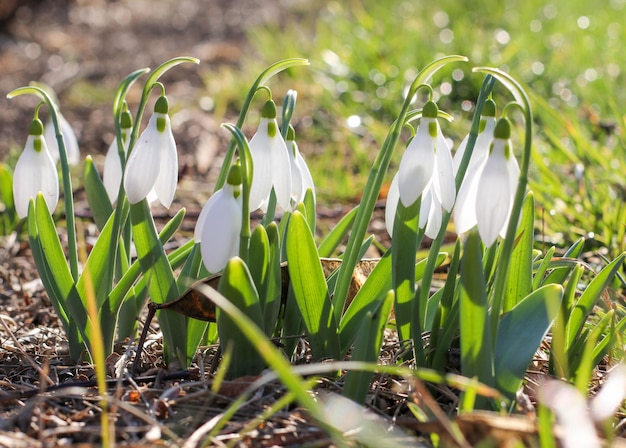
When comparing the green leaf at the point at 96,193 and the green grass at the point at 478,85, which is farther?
the green grass at the point at 478,85

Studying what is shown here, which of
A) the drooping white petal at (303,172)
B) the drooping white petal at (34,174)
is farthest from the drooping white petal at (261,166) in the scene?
the drooping white petal at (34,174)

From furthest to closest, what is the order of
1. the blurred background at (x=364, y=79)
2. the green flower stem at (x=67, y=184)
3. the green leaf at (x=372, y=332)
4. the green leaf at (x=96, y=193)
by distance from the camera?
the blurred background at (x=364, y=79)
the green leaf at (x=96, y=193)
the green flower stem at (x=67, y=184)
the green leaf at (x=372, y=332)

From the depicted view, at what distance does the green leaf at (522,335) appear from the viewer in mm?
Answer: 1355

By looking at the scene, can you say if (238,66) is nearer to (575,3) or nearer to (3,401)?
(575,3)

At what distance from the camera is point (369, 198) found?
1513 mm

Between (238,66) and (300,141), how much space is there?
7.30 feet

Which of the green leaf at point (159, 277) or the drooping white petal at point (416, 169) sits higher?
the drooping white petal at point (416, 169)

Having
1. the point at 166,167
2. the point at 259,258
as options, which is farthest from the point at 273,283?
the point at 166,167

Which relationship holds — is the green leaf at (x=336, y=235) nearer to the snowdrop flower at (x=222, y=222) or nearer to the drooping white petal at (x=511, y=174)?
the snowdrop flower at (x=222, y=222)

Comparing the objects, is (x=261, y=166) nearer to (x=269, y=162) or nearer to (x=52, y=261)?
(x=269, y=162)

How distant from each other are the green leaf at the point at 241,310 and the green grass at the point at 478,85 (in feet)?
4.19

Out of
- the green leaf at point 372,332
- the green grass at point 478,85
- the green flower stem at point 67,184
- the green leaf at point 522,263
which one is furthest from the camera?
the green grass at point 478,85

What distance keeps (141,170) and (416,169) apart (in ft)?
1.60

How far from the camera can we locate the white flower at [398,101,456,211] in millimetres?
1351
